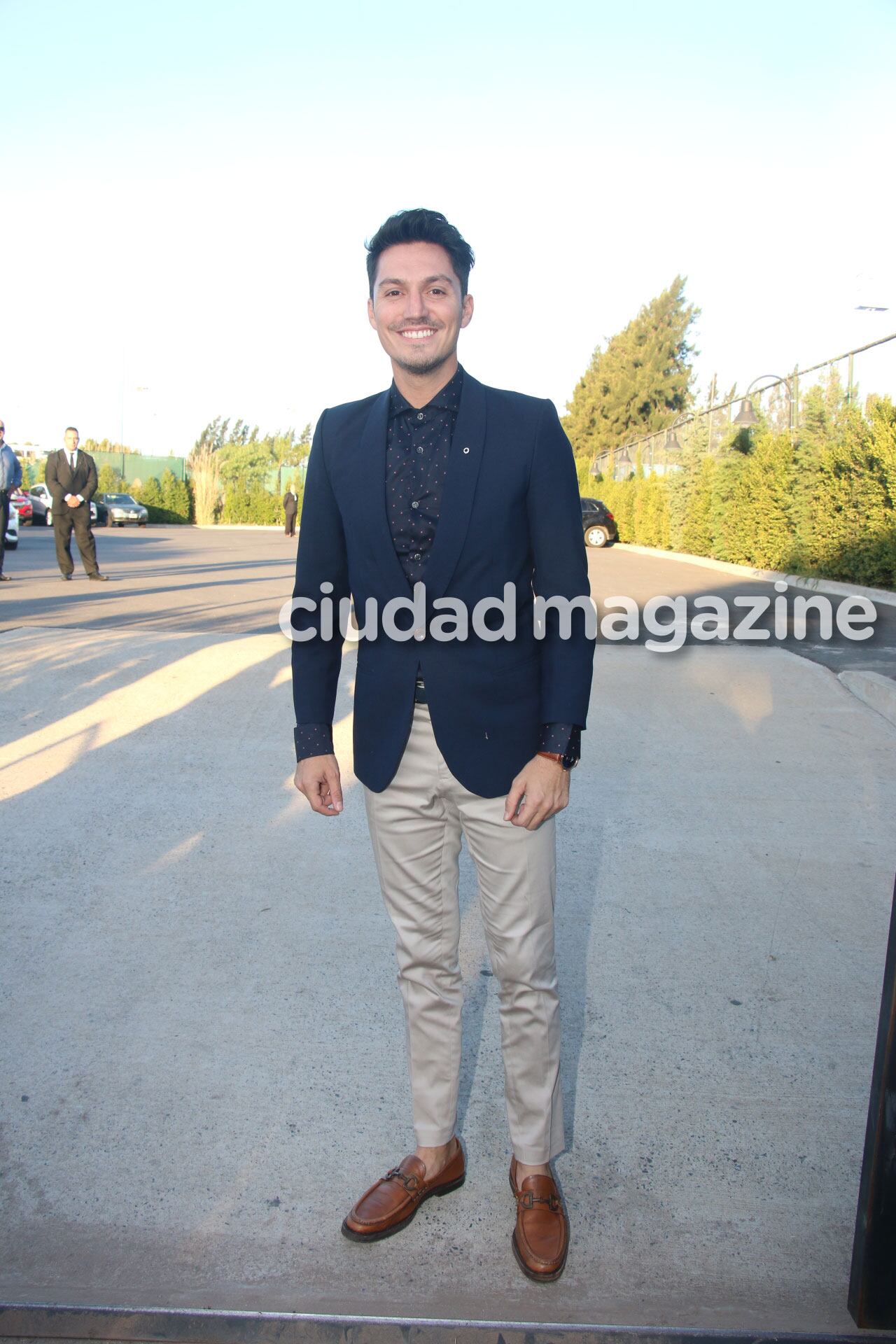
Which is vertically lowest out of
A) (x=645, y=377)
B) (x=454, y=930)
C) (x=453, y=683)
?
(x=454, y=930)

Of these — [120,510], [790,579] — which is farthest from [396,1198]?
[120,510]

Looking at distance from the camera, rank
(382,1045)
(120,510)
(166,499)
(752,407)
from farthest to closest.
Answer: (166,499) < (120,510) < (752,407) < (382,1045)

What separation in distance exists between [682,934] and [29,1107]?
2137 millimetres

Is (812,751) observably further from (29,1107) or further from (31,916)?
(29,1107)

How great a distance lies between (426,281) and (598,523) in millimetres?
27697

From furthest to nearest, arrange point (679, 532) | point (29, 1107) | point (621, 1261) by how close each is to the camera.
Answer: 1. point (679, 532)
2. point (29, 1107)
3. point (621, 1261)

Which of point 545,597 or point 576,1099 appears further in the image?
point 576,1099

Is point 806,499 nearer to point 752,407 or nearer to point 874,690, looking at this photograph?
point 752,407

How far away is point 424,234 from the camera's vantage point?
210cm

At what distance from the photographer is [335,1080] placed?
2.71m

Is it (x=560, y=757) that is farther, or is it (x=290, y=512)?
(x=290, y=512)

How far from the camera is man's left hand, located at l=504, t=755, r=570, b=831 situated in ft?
6.78

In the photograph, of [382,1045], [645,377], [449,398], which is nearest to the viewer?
[449,398]

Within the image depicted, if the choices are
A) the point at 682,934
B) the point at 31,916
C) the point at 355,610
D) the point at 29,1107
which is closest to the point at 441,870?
the point at 355,610
